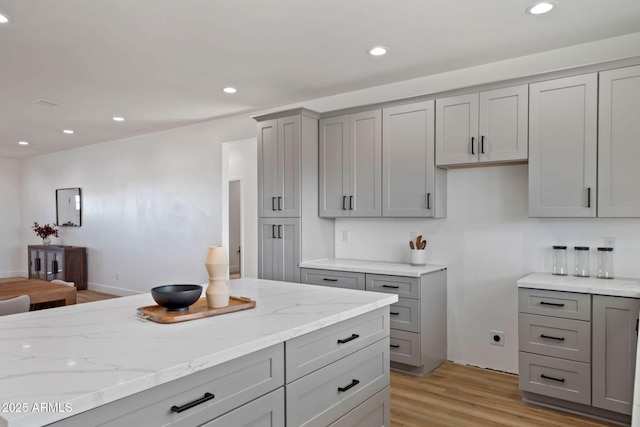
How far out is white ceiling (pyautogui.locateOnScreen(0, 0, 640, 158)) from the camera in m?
2.65

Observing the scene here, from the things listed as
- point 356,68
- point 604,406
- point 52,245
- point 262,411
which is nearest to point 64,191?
point 52,245

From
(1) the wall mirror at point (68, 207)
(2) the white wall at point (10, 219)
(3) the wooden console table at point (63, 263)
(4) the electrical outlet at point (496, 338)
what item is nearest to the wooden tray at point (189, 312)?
(4) the electrical outlet at point (496, 338)

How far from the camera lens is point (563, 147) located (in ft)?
9.93

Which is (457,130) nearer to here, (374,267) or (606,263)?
(374,267)

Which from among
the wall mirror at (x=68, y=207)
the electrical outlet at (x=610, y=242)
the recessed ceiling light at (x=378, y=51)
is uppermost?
the recessed ceiling light at (x=378, y=51)

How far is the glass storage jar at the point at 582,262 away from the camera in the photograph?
3.16m

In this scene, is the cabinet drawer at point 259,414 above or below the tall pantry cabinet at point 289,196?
below

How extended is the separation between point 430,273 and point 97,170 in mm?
6478

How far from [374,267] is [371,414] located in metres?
1.77

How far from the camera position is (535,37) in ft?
10.1

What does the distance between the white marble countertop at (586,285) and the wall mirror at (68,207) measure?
7824mm

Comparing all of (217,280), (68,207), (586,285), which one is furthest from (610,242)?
(68,207)

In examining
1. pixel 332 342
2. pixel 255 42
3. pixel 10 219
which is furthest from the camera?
pixel 10 219

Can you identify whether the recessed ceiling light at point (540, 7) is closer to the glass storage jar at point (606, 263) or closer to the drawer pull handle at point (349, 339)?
the glass storage jar at point (606, 263)
